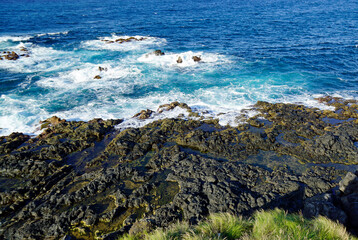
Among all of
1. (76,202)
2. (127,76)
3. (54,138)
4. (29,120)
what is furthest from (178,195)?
(127,76)

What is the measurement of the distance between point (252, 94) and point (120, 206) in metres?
19.5

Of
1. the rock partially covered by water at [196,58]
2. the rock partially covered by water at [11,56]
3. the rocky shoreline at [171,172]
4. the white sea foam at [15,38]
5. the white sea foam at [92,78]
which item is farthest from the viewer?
the white sea foam at [15,38]

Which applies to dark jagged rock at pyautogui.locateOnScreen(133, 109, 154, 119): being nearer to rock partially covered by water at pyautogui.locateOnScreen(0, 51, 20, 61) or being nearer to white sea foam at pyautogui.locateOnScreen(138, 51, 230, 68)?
white sea foam at pyautogui.locateOnScreen(138, 51, 230, 68)

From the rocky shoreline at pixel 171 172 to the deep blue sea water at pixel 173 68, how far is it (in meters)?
4.23

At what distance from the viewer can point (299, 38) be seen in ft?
139

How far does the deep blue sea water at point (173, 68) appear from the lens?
22.5 meters

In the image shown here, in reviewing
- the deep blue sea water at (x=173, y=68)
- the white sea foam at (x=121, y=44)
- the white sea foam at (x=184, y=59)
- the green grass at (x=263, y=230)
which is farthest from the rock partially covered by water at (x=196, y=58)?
the green grass at (x=263, y=230)

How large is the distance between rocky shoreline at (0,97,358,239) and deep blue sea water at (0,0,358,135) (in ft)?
13.9

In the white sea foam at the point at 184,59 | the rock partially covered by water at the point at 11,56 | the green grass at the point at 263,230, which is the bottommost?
the rock partially covered by water at the point at 11,56

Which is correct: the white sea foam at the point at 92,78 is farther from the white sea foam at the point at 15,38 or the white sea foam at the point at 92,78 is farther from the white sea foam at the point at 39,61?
the white sea foam at the point at 15,38

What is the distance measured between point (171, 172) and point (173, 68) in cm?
2243

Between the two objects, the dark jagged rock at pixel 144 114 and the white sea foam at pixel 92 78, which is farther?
the white sea foam at pixel 92 78

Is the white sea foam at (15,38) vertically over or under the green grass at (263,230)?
→ under

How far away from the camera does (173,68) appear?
32094 millimetres
